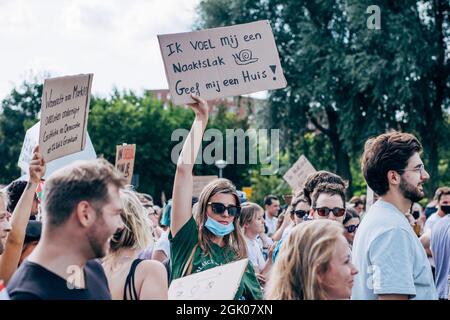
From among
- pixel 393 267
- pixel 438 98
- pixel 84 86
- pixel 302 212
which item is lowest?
pixel 393 267

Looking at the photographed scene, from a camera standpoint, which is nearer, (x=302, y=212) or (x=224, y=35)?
(x=224, y=35)

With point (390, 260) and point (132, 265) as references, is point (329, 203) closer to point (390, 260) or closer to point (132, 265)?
point (390, 260)

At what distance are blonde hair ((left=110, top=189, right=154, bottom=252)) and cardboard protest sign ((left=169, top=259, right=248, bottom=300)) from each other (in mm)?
546

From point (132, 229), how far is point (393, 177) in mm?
1306

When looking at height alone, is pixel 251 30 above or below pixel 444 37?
below

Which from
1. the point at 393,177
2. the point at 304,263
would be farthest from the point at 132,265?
the point at 393,177

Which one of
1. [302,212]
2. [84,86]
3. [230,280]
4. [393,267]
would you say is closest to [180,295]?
[230,280]

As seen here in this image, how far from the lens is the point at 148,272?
358 cm

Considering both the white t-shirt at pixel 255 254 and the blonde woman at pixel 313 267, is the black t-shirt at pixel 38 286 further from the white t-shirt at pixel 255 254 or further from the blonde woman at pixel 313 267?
the white t-shirt at pixel 255 254

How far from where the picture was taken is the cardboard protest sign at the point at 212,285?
320 centimetres

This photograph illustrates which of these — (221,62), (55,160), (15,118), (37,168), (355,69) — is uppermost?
(15,118)

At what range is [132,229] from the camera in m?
3.90
